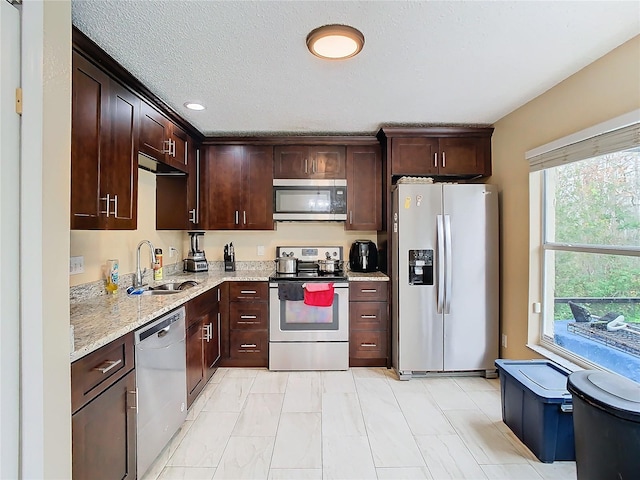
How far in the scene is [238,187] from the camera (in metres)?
3.61

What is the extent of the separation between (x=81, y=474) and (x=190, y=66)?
2.15m

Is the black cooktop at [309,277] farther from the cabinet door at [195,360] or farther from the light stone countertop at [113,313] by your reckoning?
the cabinet door at [195,360]

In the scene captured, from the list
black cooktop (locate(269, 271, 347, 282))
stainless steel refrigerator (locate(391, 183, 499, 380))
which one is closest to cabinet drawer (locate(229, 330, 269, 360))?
black cooktop (locate(269, 271, 347, 282))

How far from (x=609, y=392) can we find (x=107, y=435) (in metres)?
2.28

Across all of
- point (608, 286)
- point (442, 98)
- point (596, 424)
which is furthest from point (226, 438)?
point (442, 98)

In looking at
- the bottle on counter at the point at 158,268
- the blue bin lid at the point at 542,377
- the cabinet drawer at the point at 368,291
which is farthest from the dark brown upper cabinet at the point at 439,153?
the bottle on counter at the point at 158,268

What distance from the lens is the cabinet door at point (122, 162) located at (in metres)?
1.98

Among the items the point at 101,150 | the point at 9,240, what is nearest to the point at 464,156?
the point at 101,150

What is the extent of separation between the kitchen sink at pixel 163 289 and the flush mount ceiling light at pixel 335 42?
191cm

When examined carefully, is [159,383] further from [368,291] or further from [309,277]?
[368,291]

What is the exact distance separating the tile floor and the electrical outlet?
1.28 metres

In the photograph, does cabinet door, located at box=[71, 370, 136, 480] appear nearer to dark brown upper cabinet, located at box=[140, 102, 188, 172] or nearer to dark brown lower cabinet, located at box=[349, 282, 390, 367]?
dark brown upper cabinet, located at box=[140, 102, 188, 172]

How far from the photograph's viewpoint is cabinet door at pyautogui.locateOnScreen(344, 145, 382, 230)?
3.58 meters

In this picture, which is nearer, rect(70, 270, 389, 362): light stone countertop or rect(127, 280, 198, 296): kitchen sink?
rect(70, 270, 389, 362): light stone countertop
